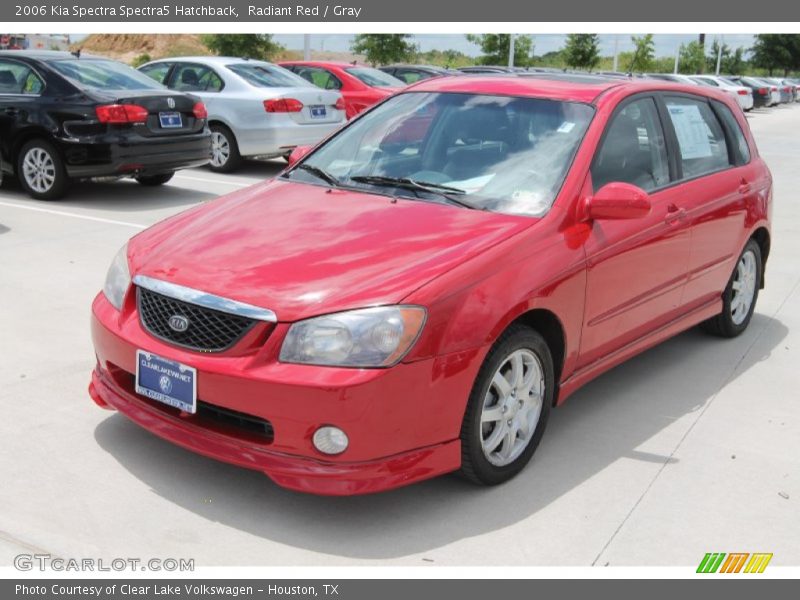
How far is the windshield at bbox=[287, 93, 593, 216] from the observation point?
436 centimetres

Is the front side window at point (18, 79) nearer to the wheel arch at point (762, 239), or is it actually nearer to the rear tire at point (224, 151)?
the rear tire at point (224, 151)

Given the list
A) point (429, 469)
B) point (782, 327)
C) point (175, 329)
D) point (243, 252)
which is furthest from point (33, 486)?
point (782, 327)

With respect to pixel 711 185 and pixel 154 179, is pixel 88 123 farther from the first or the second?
pixel 711 185

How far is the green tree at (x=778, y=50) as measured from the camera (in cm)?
→ 8050

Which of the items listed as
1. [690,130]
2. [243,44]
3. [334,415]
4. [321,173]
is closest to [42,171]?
[321,173]

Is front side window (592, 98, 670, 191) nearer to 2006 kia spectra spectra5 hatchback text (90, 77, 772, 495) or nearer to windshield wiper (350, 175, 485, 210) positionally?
2006 kia spectra spectra5 hatchback text (90, 77, 772, 495)

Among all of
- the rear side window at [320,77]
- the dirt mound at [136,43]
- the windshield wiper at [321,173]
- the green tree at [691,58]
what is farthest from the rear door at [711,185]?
the dirt mound at [136,43]

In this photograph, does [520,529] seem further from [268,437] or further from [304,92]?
[304,92]

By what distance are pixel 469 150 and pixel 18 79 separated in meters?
6.79

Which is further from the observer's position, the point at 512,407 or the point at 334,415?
the point at 512,407

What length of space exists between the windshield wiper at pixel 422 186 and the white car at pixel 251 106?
7.90 metres

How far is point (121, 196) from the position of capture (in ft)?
33.9

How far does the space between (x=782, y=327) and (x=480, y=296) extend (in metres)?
3.68

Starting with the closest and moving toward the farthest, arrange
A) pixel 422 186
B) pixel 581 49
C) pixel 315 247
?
pixel 315 247
pixel 422 186
pixel 581 49
